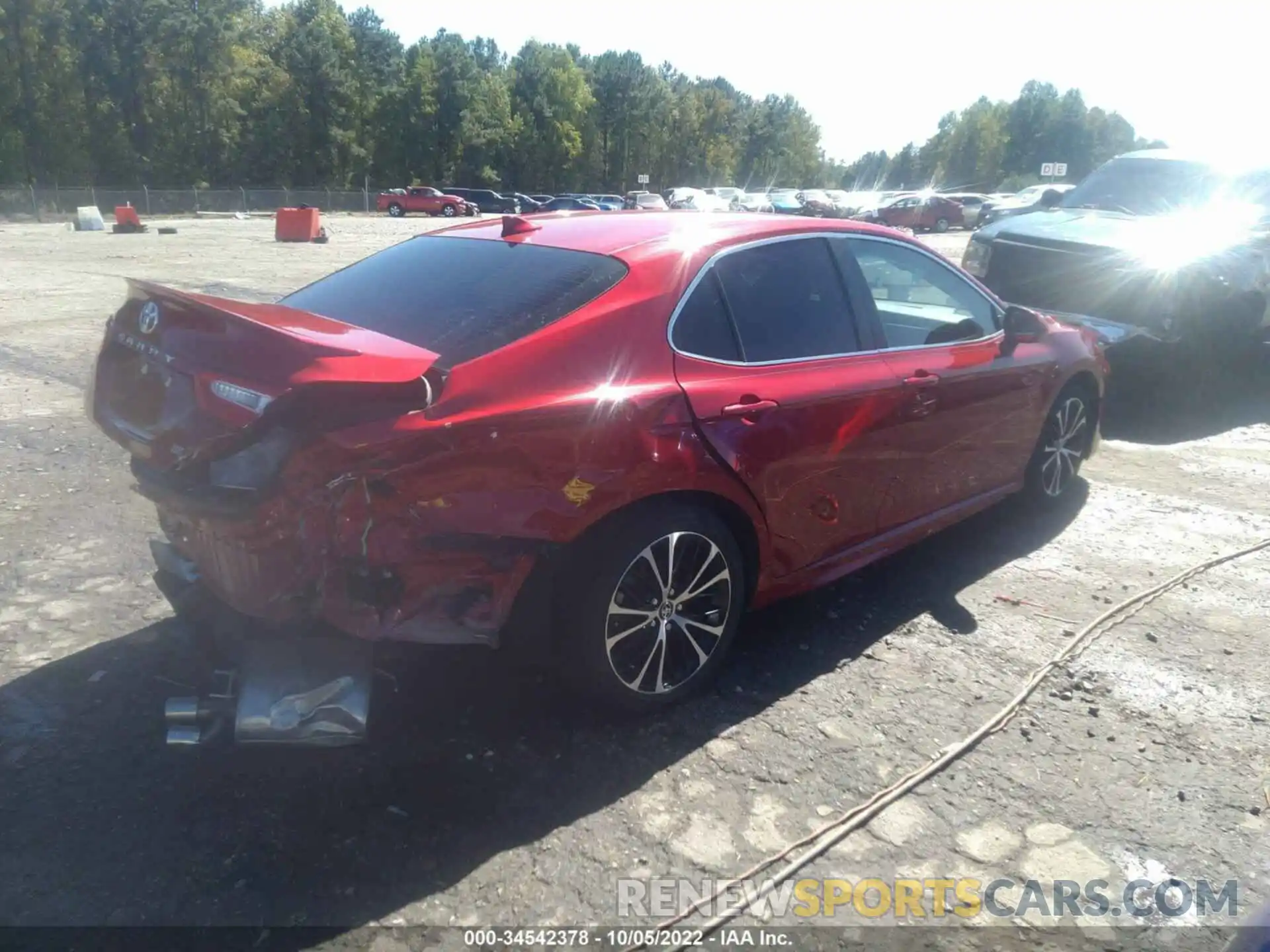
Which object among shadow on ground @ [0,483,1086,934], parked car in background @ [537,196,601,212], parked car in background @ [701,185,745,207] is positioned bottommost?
shadow on ground @ [0,483,1086,934]

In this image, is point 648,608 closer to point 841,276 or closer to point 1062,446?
point 841,276

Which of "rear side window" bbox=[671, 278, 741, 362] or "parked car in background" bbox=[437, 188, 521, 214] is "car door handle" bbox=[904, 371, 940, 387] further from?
"parked car in background" bbox=[437, 188, 521, 214]

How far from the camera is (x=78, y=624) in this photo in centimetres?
381

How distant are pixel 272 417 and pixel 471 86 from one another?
81407 mm

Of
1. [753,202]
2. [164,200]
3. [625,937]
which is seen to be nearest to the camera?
[625,937]

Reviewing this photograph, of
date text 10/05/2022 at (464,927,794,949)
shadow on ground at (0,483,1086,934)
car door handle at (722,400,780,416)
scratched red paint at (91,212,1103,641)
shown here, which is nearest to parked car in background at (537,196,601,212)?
scratched red paint at (91,212,1103,641)

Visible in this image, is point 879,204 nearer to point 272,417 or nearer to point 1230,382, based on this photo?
point 1230,382

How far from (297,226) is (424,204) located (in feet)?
103

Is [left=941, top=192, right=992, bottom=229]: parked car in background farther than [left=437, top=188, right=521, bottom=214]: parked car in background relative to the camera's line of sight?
No

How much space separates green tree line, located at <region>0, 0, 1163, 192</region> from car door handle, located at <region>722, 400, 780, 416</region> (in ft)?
224

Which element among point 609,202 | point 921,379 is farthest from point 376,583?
point 609,202

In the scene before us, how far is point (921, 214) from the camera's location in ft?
138

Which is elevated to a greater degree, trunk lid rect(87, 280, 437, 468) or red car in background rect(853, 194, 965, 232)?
red car in background rect(853, 194, 965, 232)

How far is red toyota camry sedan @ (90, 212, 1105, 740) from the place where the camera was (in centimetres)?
268
